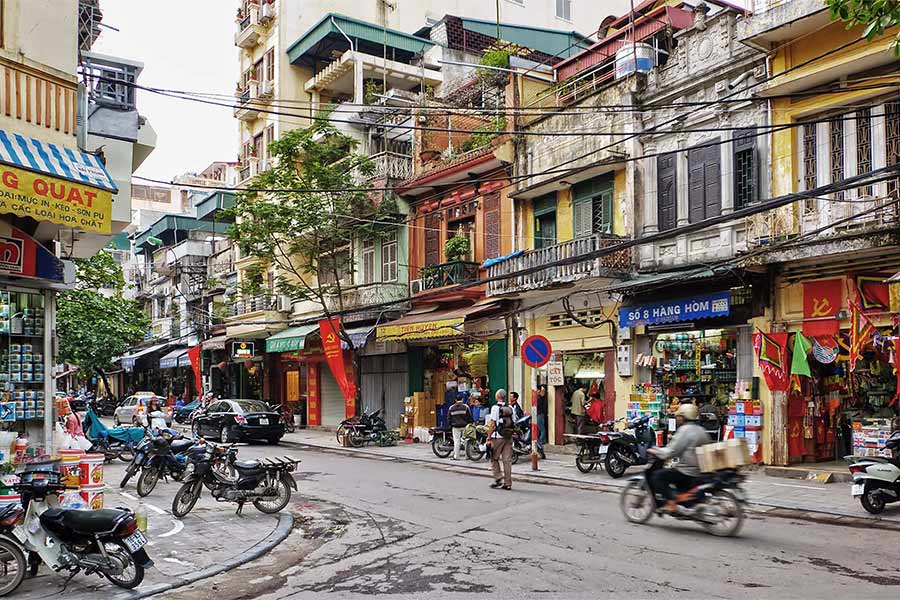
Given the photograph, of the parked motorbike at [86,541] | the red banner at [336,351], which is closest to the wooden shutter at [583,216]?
the red banner at [336,351]

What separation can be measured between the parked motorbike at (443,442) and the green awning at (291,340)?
31.7 ft

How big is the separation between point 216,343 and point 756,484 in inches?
1189

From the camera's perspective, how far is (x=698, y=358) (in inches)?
734

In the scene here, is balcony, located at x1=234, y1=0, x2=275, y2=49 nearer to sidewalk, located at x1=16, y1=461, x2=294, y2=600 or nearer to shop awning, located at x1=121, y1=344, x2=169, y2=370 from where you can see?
shop awning, located at x1=121, y1=344, x2=169, y2=370

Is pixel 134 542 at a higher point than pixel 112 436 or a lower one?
higher

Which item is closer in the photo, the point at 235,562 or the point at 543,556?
the point at 543,556

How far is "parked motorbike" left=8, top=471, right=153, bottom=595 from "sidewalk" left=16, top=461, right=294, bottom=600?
0.21 meters

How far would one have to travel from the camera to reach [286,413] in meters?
35.0

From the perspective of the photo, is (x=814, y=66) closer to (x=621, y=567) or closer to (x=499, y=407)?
(x=499, y=407)

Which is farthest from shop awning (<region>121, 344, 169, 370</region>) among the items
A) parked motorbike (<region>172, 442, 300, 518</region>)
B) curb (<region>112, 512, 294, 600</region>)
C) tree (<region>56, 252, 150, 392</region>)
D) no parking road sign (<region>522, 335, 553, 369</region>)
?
curb (<region>112, 512, 294, 600</region>)

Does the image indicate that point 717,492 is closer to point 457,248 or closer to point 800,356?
point 800,356

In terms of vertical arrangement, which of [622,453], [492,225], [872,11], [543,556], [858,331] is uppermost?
[492,225]

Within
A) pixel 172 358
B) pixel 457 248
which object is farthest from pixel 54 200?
pixel 172 358

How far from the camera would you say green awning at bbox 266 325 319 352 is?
29719 mm
